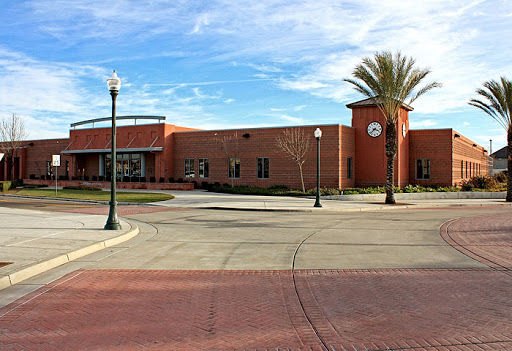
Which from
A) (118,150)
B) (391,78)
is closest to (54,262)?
(391,78)

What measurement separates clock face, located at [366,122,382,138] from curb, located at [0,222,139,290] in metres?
25.9

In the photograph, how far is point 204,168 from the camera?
124 ft

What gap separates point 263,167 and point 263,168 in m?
0.08

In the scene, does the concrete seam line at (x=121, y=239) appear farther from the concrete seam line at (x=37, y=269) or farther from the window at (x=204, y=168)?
the window at (x=204, y=168)

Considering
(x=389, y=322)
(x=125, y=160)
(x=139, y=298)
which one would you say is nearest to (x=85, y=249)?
(x=139, y=298)

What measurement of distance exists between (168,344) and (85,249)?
5.82m

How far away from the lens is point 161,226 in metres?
15.1

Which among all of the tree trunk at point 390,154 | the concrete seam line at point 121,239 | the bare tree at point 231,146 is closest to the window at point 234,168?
the bare tree at point 231,146

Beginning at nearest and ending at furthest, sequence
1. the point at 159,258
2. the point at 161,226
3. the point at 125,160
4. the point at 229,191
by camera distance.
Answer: the point at 159,258, the point at 161,226, the point at 229,191, the point at 125,160

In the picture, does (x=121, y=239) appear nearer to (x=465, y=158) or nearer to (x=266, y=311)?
(x=266, y=311)

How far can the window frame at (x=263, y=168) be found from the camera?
115ft

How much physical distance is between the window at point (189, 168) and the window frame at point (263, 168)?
20.3ft

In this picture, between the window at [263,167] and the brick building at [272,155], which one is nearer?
the brick building at [272,155]

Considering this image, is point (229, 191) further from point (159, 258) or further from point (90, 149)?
point (159, 258)
